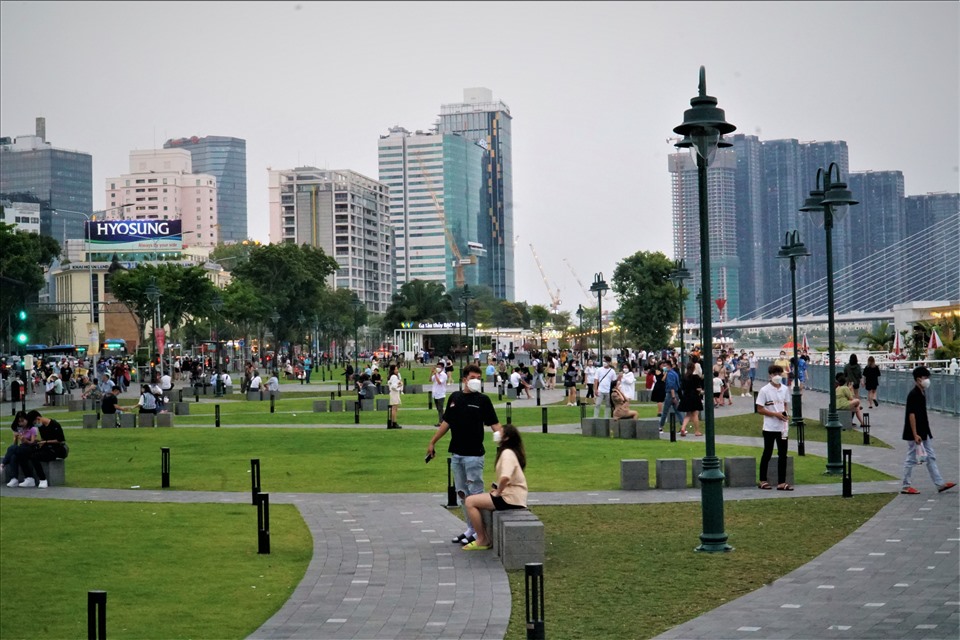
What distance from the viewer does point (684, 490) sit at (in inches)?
702

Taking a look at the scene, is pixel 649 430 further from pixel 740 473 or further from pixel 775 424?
pixel 775 424

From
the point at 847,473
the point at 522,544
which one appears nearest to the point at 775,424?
the point at 847,473

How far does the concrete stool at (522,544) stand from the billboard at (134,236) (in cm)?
11305

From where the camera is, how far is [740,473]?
712 inches

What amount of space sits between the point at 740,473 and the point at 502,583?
792 cm

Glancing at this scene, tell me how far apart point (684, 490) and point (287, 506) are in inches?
234

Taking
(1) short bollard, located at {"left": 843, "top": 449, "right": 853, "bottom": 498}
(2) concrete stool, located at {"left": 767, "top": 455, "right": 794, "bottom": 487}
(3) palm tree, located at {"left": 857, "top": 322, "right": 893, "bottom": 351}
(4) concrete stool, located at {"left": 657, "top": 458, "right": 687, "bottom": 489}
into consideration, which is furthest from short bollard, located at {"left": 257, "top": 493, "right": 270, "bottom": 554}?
(3) palm tree, located at {"left": 857, "top": 322, "right": 893, "bottom": 351}

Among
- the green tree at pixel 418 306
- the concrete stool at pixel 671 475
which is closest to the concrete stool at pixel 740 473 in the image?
the concrete stool at pixel 671 475

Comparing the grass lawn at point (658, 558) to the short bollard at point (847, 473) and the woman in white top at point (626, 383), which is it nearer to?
the short bollard at point (847, 473)

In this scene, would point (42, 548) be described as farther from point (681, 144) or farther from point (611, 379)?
point (611, 379)

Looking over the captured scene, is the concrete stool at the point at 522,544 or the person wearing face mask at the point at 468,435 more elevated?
the person wearing face mask at the point at 468,435

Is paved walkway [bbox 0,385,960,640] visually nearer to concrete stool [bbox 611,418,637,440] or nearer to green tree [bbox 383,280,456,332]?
concrete stool [bbox 611,418,637,440]

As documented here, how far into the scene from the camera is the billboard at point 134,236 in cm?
11956

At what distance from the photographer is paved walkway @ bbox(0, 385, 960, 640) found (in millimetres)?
9219
